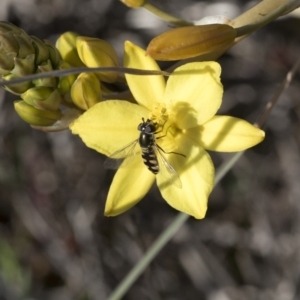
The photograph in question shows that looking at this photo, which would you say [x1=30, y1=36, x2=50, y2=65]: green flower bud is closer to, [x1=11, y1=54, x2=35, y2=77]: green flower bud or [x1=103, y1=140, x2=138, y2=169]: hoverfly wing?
[x1=11, y1=54, x2=35, y2=77]: green flower bud

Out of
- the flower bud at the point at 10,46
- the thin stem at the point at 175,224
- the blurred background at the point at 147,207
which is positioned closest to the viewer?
the flower bud at the point at 10,46

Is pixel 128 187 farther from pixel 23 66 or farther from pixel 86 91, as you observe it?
pixel 23 66

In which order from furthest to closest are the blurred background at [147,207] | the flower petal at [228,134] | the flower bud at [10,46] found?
1. the blurred background at [147,207]
2. the flower petal at [228,134]
3. the flower bud at [10,46]

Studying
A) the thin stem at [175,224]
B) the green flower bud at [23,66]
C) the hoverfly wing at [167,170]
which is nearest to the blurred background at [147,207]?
the thin stem at [175,224]

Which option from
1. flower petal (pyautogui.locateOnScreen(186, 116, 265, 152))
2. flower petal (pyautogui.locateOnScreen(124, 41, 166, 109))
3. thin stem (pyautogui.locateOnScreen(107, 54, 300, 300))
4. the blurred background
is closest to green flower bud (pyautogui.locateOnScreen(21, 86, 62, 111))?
flower petal (pyautogui.locateOnScreen(124, 41, 166, 109))

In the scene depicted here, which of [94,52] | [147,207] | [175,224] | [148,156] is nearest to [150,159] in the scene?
[148,156]

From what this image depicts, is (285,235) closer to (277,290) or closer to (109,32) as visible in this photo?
(277,290)

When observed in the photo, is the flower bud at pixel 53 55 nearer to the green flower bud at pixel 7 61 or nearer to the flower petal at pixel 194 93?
the green flower bud at pixel 7 61
